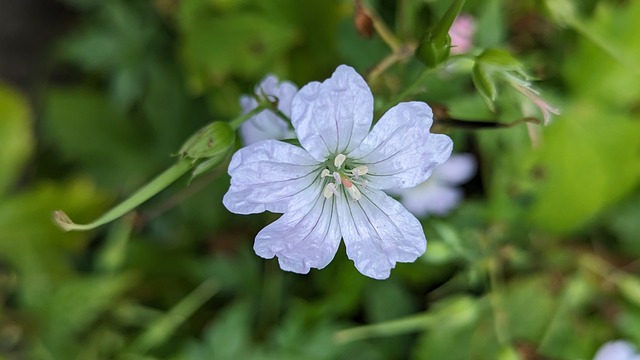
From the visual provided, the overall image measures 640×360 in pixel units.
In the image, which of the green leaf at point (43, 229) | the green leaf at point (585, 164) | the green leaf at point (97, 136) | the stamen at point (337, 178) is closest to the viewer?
the stamen at point (337, 178)

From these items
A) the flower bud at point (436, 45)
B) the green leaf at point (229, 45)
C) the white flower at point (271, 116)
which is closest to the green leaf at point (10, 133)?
the green leaf at point (229, 45)

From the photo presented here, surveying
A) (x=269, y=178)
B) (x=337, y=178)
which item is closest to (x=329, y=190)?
(x=337, y=178)

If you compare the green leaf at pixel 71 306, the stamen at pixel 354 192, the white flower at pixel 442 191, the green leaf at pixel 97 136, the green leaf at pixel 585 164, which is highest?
the stamen at pixel 354 192

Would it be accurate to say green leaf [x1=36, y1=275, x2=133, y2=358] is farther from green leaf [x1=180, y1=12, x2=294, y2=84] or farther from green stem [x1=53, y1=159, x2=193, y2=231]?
green stem [x1=53, y1=159, x2=193, y2=231]

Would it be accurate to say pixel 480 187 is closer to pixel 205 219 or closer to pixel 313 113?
pixel 205 219

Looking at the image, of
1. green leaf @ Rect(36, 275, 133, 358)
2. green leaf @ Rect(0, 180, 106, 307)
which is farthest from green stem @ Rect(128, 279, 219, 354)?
green leaf @ Rect(0, 180, 106, 307)

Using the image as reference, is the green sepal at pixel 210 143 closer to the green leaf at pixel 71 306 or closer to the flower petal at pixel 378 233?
the flower petal at pixel 378 233
